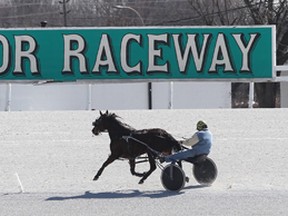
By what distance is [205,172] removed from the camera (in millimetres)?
11242

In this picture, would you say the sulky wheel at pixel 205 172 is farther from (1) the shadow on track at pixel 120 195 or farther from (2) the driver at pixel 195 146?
(1) the shadow on track at pixel 120 195

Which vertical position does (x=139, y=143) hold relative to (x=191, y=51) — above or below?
below

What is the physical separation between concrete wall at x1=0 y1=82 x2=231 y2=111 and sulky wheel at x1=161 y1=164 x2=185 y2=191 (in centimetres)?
1185

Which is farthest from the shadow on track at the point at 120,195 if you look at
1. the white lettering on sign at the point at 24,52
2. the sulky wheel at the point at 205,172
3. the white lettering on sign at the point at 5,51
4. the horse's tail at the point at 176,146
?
the white lettering on sign at the point at 5,51

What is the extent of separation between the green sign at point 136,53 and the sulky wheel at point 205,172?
1125 centimetres

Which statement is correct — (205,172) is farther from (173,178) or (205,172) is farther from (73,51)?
(73,51)

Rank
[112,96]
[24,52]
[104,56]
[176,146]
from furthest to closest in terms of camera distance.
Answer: [112,96]
[104,56]
[24,52]
[176,146]

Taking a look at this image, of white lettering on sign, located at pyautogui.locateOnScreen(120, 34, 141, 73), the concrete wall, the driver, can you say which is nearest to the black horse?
the driver

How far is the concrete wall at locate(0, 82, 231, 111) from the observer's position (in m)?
23.4

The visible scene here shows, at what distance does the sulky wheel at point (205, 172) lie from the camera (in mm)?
11195

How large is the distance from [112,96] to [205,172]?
13103 mm

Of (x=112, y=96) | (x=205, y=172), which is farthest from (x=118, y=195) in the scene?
(x=112, y=96)

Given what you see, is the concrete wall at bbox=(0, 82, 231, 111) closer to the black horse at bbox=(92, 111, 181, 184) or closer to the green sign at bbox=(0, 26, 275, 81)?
the green sign at bbox=(0, 26, 275, 81)

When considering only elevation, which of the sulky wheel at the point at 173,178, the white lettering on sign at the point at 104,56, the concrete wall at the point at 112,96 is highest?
the white lettering on sign at the point at 104,56
